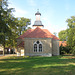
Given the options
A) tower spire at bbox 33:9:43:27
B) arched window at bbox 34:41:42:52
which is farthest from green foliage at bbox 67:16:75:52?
tower spire at bbox 33:9:43:27

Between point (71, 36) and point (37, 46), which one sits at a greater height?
point (71, 36)

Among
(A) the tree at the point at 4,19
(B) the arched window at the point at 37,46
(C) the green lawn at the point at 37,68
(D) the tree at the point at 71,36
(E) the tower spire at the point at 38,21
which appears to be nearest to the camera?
(C) the green lawn at the point at 37,68

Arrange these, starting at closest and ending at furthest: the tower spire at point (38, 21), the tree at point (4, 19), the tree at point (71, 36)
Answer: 1. the tree at point (4, 19)
2. the tree at point (71, 36)
3. the tower spire at point (38, 21)

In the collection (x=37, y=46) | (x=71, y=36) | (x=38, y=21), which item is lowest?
(x=37, y=46)

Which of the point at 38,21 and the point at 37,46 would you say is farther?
the point at 38,21

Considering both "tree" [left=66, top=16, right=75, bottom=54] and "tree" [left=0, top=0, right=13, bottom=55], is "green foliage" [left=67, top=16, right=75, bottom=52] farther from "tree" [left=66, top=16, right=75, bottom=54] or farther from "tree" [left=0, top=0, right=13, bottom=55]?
"tree" [left=0, top=0, right=13, bottom=55]

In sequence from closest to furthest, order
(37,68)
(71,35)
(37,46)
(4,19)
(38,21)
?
(37,68), (4,19), (37,46), (71,35), (38,21)

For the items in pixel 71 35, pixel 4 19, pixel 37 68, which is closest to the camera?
pixel 37 68

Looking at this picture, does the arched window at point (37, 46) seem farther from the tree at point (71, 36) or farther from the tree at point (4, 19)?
the tree at point (4, 19)

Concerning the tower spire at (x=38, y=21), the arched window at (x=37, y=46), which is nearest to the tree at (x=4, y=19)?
the arched window at (x=37, y=46)

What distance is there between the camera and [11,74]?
8.47m

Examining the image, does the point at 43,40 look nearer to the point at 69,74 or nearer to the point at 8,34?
the point at 8,34

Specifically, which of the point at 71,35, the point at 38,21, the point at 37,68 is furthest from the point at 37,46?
the point at 37,68

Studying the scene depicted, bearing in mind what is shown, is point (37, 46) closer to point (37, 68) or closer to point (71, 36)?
point (71, 36)
